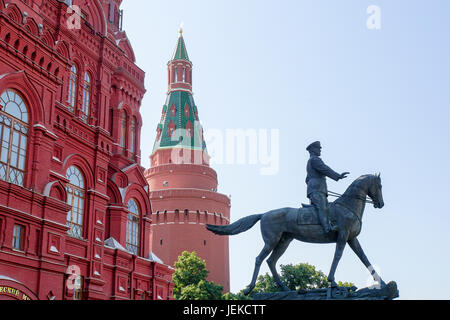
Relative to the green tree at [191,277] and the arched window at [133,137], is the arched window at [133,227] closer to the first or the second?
the arched window at [133,137]

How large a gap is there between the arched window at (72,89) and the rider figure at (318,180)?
20.4m

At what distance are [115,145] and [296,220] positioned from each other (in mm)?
24468

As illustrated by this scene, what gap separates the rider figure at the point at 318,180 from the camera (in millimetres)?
12977

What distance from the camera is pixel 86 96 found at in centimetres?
3325

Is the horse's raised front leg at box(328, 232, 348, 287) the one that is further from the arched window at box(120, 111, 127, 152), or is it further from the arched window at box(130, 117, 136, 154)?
the arched window at box(130, 117, 136, 154)

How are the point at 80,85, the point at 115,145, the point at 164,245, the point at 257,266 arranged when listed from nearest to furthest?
1. the point at 257,266
2. the point at 80,85
3. the point at 115,145
4. the point at 164,245

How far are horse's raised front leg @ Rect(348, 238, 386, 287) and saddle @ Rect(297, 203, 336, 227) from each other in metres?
0.72

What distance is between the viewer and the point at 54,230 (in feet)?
81.2

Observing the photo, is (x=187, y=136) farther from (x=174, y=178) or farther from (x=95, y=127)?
(x=95, y=127)

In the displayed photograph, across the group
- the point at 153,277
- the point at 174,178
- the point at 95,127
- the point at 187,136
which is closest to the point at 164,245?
the point at 174,178

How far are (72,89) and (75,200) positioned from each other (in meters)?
6.24

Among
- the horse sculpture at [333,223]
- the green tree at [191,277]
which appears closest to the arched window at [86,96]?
the green tree at [191,277]
